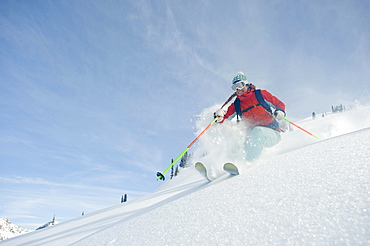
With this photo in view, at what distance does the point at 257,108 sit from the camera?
383 cm

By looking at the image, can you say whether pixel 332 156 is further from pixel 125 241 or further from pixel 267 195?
pixel 125 241

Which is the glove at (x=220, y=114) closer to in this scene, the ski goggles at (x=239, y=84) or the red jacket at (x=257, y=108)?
the red jacket at (x=257, y=108)

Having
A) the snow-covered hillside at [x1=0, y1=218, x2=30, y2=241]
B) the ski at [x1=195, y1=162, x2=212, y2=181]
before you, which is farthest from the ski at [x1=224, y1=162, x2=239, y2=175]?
the snow-covered hillside at [x1=0, y1=218, x2=30, y2=241]

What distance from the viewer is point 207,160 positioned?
353cm

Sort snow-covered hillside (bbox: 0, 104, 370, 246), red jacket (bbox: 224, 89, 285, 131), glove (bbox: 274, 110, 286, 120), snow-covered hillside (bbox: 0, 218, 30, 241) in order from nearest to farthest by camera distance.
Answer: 1. snow-covered hillside (bbox: 0, 104, 370, 246)
2. glove (bbox: 274, 110, 286, 120)
3. red jacket (bbox: 224, 89, 285, 131)
4. snow-covered hillside (bbox: 0, 218, 30, 241)

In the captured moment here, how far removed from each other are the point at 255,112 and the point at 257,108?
0.09 metres

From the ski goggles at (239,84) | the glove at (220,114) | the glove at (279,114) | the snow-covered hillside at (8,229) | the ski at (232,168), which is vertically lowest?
the snow-covered hillside at (8,229)

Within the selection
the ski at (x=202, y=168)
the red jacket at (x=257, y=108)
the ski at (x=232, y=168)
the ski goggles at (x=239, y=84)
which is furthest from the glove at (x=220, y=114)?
the ski at (x=232, y=168)

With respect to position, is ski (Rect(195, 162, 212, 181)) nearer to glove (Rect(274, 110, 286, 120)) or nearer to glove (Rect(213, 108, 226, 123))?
glove (Rect(213, 108, 226, 123))

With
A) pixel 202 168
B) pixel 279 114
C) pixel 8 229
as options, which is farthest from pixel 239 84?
pixel 8 229

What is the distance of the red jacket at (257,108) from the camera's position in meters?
3.72

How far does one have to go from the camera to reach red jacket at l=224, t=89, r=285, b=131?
146 inches

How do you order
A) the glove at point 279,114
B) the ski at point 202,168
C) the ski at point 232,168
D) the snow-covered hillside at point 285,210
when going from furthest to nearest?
the glove at point 279,114 < the ski at point 202,168 < the ski at point 232,168 < the snow-covered hillside at point 285,210

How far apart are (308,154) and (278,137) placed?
1.62 meters
